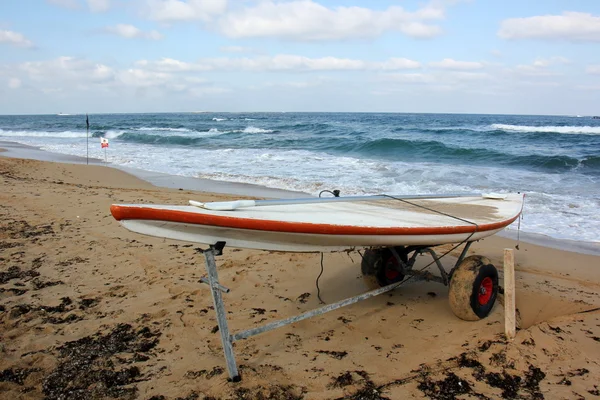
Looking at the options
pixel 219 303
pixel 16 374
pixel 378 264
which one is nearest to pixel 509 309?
pixel 378 264

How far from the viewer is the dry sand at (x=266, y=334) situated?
2.90 m

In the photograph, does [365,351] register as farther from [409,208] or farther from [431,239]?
[409,208]

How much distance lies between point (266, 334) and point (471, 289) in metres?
1.80

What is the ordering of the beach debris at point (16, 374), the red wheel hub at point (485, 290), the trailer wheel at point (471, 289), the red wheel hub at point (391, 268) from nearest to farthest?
the beach debris at point (16, 374) < the trailer wheel at point (471, 289) < the red wheel hub at point (485, 290) < the red wheel hub at point (391, 268)

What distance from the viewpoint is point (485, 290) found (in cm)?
395

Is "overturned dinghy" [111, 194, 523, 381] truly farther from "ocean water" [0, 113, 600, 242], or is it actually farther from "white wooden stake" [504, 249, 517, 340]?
"ocean water" [0, 113, 600, 242]

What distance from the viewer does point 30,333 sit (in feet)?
11.5

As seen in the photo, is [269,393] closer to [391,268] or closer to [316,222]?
[316,222]

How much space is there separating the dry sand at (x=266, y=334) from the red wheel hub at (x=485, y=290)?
210mm

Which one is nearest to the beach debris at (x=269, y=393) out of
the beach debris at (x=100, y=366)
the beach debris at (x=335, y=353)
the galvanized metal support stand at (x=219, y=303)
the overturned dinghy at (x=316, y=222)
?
the galvanized metal support stand at (x=219, y=303)

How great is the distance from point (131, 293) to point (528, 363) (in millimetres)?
3588

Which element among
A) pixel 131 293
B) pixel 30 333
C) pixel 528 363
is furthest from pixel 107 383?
pixel 528 363

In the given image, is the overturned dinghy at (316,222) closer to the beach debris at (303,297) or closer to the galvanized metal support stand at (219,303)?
the galvanized metal support stand at (219,303)

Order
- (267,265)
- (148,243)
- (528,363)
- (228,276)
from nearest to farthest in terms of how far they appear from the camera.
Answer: (528,363), (228,276), (267,265), (148,243)
